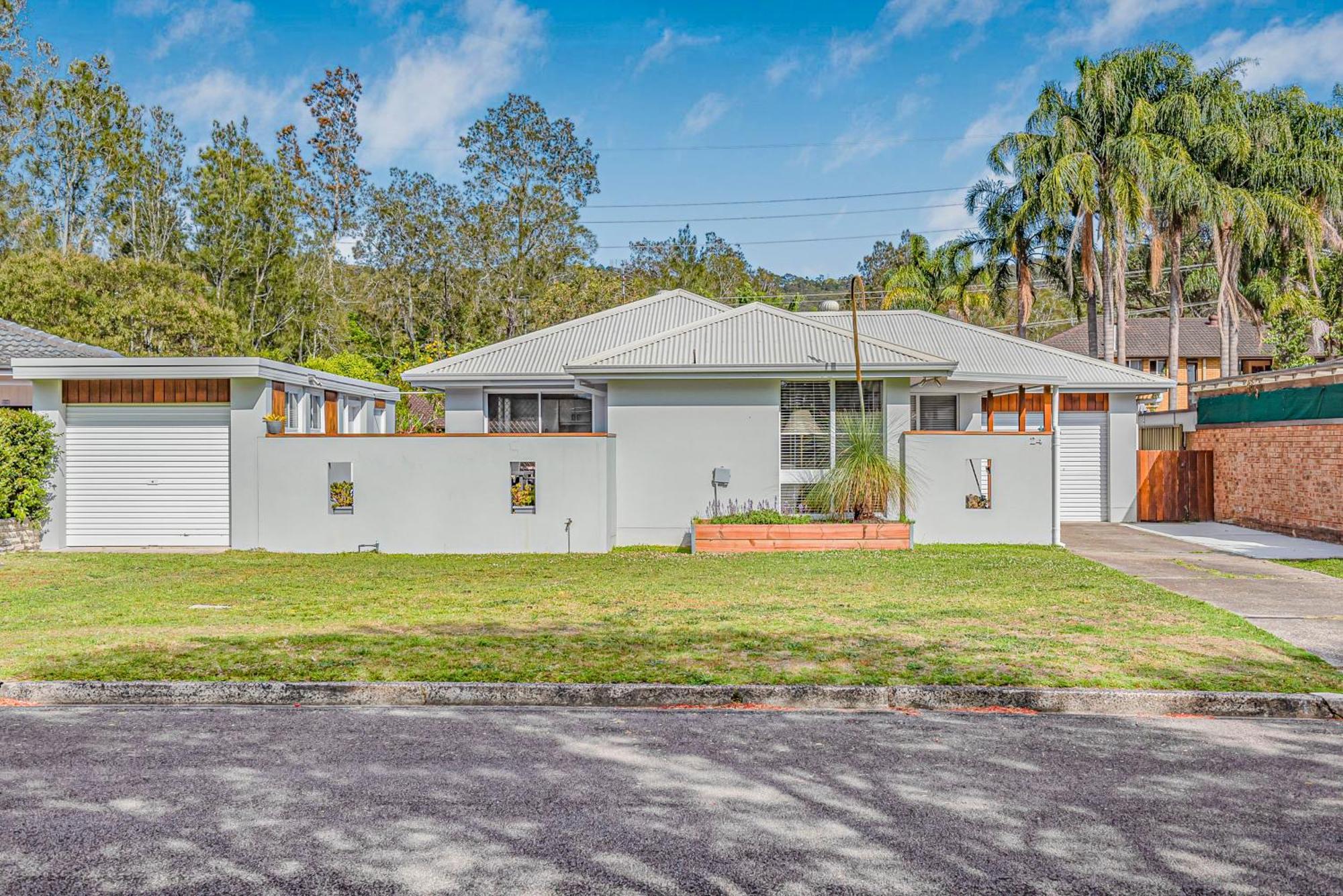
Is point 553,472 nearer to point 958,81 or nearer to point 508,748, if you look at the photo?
point 508,748

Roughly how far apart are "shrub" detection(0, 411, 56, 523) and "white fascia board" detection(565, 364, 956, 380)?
327 inches

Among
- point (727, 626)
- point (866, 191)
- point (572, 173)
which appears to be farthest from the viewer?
point (866, 191)

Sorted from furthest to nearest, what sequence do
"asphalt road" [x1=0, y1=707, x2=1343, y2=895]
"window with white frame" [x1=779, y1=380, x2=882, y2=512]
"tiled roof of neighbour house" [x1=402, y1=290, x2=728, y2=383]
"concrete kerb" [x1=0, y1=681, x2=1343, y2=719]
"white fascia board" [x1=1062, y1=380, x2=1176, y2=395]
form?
"white fascia board" [x1=1062, y1=380, x2=1176, y2=395] < "tiled roof of neighbour house" [x1=402, y1=290, x2=728, y2=383] < "window with white frame" [x1=779, y1=380, x2=882, y2=512] < "concrete kerb" [x1=0, y1=681, x2=1343, y2=719] < "asphalt road" [x1=0, y1=707, x2=1343, y2=895]

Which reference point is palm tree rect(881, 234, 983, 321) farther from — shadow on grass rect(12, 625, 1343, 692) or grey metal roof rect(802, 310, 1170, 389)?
shadow on grass rect(12, 625, 1343, 692)

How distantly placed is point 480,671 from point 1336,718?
18.7 feet

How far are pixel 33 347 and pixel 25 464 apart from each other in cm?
566

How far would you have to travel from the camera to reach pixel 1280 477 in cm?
1820

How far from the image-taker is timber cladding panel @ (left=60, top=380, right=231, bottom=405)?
616 inches

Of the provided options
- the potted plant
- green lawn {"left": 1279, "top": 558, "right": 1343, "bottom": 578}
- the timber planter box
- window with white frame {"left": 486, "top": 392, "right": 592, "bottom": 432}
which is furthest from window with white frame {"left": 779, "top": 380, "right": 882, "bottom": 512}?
the potted plant

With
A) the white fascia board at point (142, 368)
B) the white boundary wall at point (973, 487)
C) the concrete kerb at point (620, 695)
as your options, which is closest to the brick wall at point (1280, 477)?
the white boundary wall at point (973, 487)

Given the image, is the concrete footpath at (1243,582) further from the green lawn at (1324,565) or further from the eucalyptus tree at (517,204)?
the eucalyptus tree at (517,204)

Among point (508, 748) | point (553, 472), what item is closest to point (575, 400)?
point (553, 472)

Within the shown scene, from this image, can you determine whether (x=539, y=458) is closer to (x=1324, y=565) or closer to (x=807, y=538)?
(x=807, y=538)

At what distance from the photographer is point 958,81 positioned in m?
29.3
